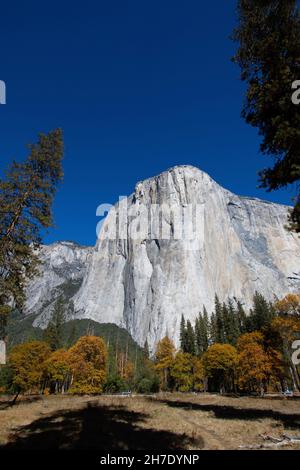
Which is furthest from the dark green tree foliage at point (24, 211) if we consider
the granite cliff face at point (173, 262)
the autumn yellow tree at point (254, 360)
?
the granite cliff face at point (173, 262)

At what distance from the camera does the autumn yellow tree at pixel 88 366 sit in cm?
4594

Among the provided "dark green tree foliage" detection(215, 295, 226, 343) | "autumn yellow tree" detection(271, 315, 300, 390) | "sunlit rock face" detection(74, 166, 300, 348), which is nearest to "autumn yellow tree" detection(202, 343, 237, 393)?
"dark green tree foliage" detection(215, 295, 226, 343)

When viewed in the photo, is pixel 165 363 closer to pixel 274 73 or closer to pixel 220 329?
pixel 220 329

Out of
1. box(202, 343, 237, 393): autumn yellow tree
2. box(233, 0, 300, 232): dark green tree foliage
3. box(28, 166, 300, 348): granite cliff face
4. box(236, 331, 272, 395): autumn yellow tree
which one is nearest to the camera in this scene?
box(233, 0, 300, 232): dark green tree foliage

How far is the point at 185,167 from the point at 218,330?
10282 cm

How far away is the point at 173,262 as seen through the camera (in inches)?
5910

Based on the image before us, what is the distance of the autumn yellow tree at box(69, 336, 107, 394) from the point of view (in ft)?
151

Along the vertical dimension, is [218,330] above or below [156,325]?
below

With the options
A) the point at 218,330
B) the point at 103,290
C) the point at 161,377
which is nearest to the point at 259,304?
the point at 218,330

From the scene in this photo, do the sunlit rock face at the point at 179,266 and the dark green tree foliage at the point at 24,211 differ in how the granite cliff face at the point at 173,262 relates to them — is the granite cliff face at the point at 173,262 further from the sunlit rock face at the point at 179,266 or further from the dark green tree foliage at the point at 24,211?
the dark green tree foliage at the point at 24,211

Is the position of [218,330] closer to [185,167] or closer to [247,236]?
[185,167]

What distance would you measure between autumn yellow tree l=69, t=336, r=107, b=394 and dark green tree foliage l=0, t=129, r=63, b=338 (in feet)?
113

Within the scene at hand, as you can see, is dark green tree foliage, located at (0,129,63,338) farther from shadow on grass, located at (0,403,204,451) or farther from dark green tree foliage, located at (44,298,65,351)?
dark green tree foliage, located at (44,298,65,351)
